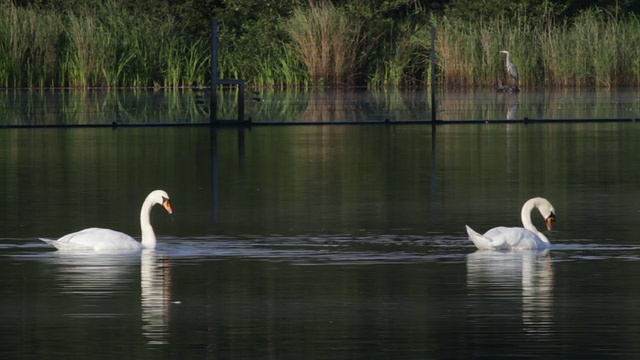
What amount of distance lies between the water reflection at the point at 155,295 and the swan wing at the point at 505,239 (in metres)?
2.45

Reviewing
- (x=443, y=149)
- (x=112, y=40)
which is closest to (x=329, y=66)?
(x=112, y=40)

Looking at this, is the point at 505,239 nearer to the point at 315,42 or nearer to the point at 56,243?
the point at 56,243

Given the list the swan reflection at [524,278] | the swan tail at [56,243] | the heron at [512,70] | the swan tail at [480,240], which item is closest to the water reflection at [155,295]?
the swan tail at [56,243]

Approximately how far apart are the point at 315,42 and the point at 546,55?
6003 millimetres

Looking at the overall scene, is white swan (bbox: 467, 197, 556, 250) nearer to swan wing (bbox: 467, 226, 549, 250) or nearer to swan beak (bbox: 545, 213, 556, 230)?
swan wing (bbox: 467, 226, 549, 250)

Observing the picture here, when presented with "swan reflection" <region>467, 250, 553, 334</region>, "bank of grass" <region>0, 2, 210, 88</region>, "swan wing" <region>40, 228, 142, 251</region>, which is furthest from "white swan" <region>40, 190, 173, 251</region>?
"bank of grass" <region>0, 2, 210, 88</region>

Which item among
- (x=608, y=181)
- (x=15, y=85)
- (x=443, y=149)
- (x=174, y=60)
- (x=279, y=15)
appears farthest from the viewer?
(x=279, y=15)

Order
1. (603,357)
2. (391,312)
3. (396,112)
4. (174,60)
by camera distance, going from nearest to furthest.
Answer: (603,357) → (391,312) → (396,112) → (174,60)

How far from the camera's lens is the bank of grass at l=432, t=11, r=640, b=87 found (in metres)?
45.5

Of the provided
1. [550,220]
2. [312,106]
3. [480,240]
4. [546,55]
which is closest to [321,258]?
[480,240]

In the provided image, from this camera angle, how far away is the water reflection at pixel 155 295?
10531 mm

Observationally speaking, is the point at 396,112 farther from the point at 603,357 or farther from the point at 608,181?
the point at 603,357

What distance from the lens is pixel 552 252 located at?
47.1ft

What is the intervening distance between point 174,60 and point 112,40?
9.63 feet
